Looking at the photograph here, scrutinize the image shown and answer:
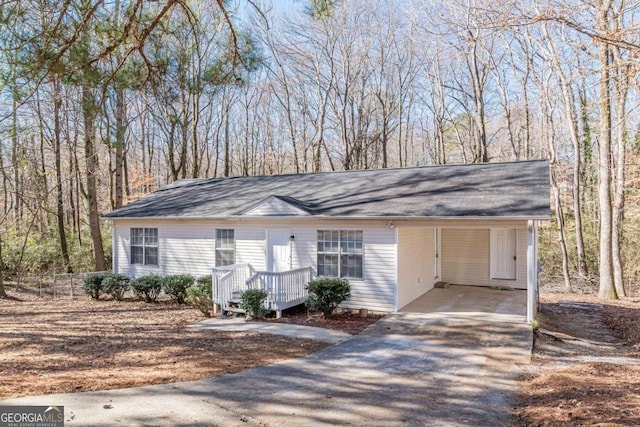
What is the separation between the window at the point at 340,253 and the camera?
10491 mm

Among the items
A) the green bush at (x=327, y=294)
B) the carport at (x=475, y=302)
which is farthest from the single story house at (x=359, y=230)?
the green bush at (x=327, y=294)

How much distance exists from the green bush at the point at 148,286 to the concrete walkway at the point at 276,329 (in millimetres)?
3189

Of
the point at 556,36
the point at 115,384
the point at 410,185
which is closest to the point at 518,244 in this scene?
the point at 410,185

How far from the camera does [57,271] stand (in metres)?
19.6

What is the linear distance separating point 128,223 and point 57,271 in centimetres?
822

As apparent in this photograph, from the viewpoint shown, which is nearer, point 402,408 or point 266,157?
point 402,408

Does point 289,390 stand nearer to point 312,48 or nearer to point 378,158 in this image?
point 312,48

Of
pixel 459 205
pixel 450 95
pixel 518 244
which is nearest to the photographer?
pixel 459 205

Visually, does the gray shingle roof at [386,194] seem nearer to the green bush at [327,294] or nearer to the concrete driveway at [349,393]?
the green bush at [327,294]

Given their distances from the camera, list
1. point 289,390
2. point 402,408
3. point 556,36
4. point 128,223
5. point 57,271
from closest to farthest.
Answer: point 402,408, point 289,390, point 128,223, point 556,36, point 57,271

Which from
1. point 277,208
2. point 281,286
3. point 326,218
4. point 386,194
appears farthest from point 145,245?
point 386,194

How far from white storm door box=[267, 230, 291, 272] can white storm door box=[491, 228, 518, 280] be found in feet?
20.4

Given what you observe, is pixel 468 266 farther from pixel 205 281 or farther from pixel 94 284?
pixel 94 284

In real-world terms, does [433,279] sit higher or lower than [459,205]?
lower
